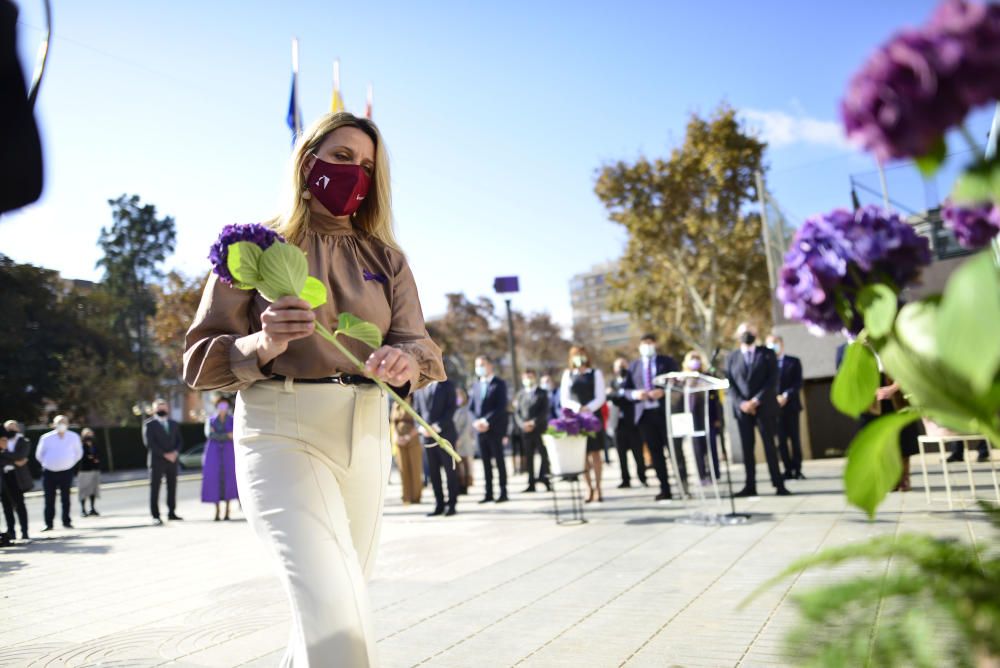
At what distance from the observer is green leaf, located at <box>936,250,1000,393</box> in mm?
815

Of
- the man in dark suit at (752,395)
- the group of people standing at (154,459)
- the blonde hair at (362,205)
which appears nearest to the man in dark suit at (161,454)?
the group of people standing at (154,459)

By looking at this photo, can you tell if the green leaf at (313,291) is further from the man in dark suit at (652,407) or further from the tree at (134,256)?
the tree at (134,256)

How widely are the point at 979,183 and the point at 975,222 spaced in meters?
0.40

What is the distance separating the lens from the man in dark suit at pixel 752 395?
10.1 metres

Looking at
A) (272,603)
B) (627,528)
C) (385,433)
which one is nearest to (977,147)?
(385,433)

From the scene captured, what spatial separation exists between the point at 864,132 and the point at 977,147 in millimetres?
119

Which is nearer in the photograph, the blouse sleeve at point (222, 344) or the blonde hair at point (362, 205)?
the blouse sleeve at point (222, 344)

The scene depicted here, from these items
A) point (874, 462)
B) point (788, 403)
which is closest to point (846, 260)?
point (874, 462)

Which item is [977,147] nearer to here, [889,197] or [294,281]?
[294,281]

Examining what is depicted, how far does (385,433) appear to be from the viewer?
258 centimetres

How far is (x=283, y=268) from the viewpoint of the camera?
2018 mm

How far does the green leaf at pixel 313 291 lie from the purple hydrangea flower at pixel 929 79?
1487 mm

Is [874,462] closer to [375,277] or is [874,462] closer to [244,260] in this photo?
[244,260]

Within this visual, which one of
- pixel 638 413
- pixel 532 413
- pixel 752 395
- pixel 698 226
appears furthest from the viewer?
pixel 698 226
